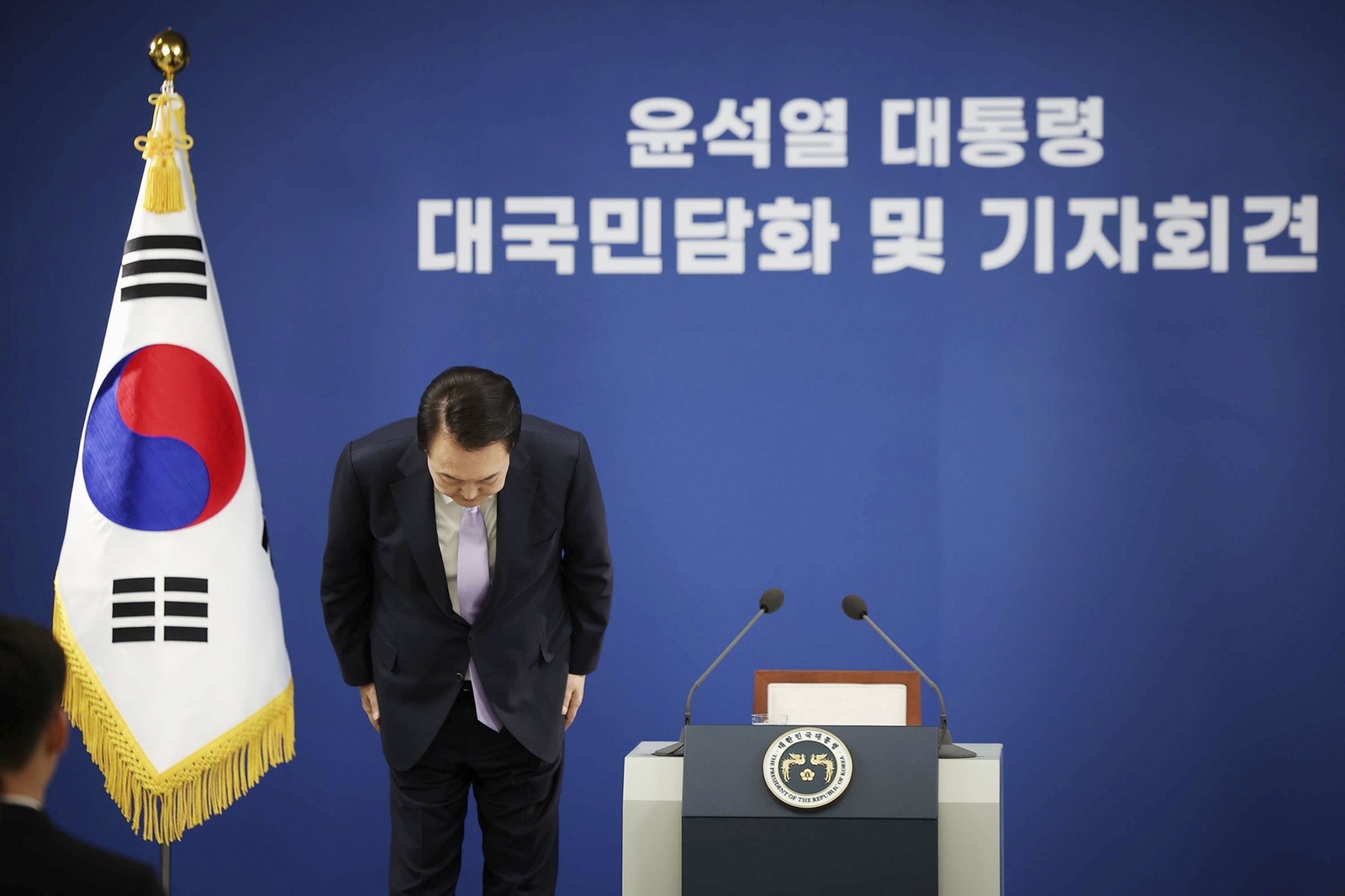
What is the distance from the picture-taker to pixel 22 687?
147cm

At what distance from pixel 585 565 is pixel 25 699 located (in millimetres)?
1568

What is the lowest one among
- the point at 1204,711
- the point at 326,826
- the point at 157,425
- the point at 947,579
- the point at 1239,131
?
the point at 326,826

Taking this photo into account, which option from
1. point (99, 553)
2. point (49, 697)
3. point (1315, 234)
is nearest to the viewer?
point (49, 697)

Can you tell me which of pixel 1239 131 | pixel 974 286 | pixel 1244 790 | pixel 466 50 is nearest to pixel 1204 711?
pixel 1244 790

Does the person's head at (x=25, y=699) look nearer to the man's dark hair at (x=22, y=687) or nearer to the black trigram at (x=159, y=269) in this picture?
the man's dark hair at (x=22, y=687)

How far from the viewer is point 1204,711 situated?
13.4ft

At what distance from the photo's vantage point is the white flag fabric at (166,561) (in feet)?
11.0

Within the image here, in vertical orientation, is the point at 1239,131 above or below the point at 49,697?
above

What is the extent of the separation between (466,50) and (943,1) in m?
1.34

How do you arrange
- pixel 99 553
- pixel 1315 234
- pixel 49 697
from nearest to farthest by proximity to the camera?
pixel 49 697
pixel 99 553
pixel 1315 234

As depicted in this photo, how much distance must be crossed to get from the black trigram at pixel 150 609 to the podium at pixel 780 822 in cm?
124

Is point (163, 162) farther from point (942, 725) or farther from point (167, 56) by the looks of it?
point (942, 725)

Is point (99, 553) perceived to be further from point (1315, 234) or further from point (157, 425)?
point (1315, 234)

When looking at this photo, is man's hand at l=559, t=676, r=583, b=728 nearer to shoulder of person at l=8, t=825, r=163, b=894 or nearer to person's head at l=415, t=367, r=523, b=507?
person's head at l=415, t=367, r=523, b=507
